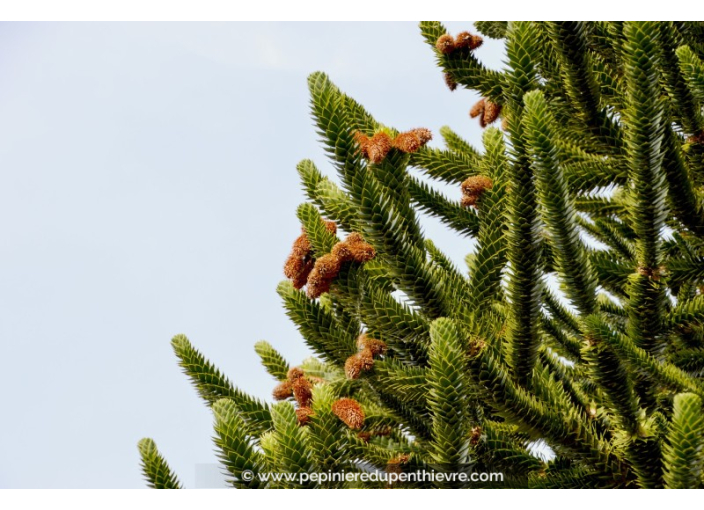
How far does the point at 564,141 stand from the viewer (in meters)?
3.87

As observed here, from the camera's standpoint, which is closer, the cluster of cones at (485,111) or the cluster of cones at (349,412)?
the cluster of cones at (349,412)

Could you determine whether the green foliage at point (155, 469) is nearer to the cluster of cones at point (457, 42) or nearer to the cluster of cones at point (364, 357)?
the cluster of cones at point (364, 357)

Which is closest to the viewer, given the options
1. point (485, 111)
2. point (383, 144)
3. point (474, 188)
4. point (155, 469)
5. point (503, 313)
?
point (155, 469)

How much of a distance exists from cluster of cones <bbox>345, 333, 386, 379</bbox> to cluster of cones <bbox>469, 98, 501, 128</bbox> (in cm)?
212

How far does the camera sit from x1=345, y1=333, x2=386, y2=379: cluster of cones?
283 cm

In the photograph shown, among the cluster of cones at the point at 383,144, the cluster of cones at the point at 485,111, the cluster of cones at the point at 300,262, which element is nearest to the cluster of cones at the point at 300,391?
the cluster of cones at the point at 300,262

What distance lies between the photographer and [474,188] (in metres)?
3.28

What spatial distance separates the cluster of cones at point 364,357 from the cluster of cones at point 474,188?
85 centimetres

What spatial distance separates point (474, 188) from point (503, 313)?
75 cm

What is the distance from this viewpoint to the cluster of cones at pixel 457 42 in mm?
3771

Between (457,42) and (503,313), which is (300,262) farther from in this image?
(457,42)

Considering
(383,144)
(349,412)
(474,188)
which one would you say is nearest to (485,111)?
(474,188)

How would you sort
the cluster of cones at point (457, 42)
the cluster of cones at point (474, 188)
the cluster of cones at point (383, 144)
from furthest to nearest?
the cluster of cones at point (457, 42) < the cluster of cones at point (474, 188) < the cluster of cones at point (383, 144)

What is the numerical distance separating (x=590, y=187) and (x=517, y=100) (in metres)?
1.08
